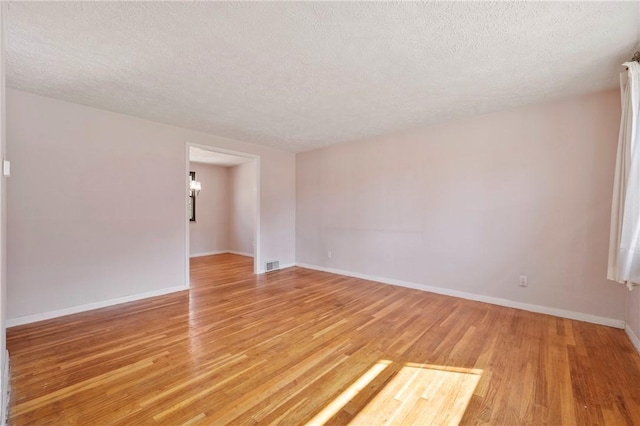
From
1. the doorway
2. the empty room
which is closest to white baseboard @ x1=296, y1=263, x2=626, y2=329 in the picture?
the empty room

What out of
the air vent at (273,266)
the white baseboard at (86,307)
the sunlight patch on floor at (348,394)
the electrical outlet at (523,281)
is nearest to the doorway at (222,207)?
the air vent at (273,266)

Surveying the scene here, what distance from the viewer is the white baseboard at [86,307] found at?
2.90m

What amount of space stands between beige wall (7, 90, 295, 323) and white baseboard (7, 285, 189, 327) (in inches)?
1.7

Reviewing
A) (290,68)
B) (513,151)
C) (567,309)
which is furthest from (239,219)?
(567,309)

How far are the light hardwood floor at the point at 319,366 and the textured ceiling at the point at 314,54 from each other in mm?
2401

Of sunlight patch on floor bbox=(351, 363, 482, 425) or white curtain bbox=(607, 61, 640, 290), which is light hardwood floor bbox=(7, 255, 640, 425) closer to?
sunlight patch on floor bbox=(351, 363, 482, 425)

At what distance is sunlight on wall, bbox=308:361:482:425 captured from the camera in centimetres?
160

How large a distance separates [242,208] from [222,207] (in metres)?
0.67

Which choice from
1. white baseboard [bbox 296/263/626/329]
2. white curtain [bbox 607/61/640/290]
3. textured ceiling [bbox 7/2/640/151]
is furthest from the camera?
white baseboard [bbox 296/263/626/329]

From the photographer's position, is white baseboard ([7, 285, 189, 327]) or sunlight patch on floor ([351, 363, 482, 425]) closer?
sunlight patch on floor ([351, 363, 482, 425])

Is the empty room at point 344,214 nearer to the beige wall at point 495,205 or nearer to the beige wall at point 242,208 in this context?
the beige wall at point 495,205

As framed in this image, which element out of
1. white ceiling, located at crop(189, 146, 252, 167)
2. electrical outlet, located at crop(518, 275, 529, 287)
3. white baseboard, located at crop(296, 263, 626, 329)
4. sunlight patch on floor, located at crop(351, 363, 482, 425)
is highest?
white ceiling, located at crop(189, 146, 252, 167)

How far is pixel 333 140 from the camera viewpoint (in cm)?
491

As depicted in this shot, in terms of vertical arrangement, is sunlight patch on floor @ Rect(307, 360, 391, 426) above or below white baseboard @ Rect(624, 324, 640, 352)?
below
